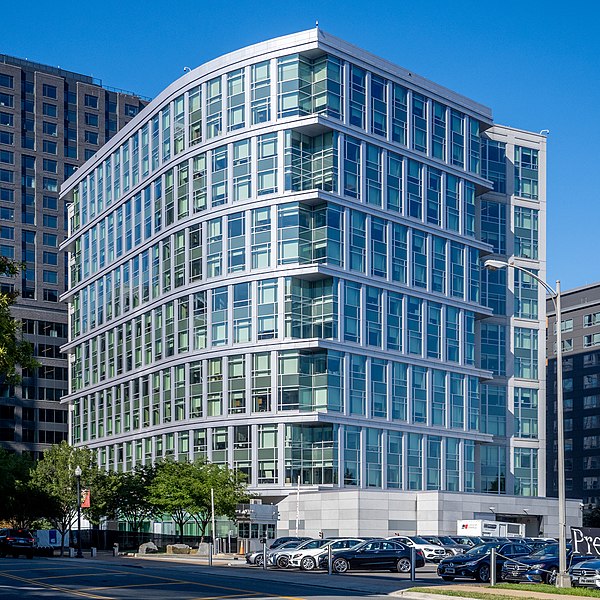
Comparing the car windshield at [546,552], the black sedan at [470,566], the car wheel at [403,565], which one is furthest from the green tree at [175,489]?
the car windshield at [546,552]

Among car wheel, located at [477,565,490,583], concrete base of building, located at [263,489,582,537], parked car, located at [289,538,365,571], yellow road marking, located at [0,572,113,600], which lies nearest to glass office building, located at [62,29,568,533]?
concrete base of building, located at [263,489,582,537]

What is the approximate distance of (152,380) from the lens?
90.1m

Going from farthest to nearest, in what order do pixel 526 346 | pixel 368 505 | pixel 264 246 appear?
1. pixel 526 346
2. pixel 264 246
3. pixel 368 505

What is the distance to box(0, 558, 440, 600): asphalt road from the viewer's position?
30.5 meters

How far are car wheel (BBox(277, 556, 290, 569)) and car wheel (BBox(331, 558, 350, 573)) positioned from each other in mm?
3706

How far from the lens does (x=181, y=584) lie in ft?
117

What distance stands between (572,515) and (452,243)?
24.8 meters

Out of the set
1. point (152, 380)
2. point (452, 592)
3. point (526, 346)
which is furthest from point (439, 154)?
point (452, 592)

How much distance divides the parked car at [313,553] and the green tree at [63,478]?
128 ft

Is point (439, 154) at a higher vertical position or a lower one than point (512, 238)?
higher

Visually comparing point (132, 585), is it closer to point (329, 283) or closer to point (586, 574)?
point (586, 574)

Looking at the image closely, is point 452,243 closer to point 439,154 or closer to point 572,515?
point 439,154

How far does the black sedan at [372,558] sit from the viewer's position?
47.2 meters

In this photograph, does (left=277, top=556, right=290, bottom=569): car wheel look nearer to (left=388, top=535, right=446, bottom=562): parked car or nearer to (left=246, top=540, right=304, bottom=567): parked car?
→ (left=246, top=540, right=304, bottom=567): parked car
